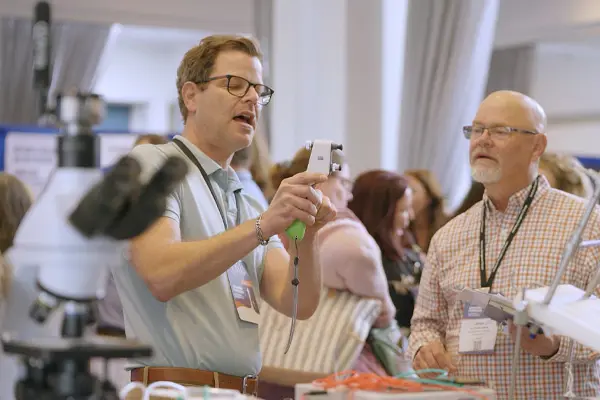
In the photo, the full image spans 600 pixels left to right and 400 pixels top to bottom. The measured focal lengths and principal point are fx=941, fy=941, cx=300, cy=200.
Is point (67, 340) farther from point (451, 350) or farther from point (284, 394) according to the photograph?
point (284, 394)

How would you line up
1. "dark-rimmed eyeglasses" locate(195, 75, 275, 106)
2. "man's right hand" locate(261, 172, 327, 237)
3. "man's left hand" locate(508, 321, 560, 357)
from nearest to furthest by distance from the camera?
"man's right hand" locate(261, 172, 327, 237) < "dark-rimmed eyeglasses" locate(195, 75, 275, 106) < "man's left hand" locate(508, 321, 560, 357)

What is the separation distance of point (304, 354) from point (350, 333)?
18 centimetres

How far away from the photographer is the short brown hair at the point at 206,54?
221 centimetres

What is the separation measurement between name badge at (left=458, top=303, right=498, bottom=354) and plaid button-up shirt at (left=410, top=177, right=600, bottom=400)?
1.1 inches

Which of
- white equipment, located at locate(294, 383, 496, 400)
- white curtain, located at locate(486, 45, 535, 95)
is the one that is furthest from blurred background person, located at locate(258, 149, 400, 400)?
white curtain, located at locate(486, 45, 535, 95)

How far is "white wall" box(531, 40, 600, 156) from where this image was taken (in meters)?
11.3

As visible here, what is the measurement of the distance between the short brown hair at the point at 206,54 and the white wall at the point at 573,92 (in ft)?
30.4

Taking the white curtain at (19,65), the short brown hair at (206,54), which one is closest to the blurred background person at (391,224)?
the short brown hair at (206,54)

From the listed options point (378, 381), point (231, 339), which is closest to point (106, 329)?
point (231, 339)

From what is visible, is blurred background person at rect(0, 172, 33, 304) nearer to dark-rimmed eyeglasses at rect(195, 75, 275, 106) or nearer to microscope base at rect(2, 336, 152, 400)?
dark-rimmed eyeglasses at rect(195, 75, 275, 106)

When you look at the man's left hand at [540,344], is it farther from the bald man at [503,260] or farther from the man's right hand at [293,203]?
the man's right hand at [293,203]

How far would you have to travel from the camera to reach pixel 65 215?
124cm

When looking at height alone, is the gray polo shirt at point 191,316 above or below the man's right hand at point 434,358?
above

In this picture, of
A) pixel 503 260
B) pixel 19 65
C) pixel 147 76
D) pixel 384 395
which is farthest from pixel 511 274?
pixel 147 76
